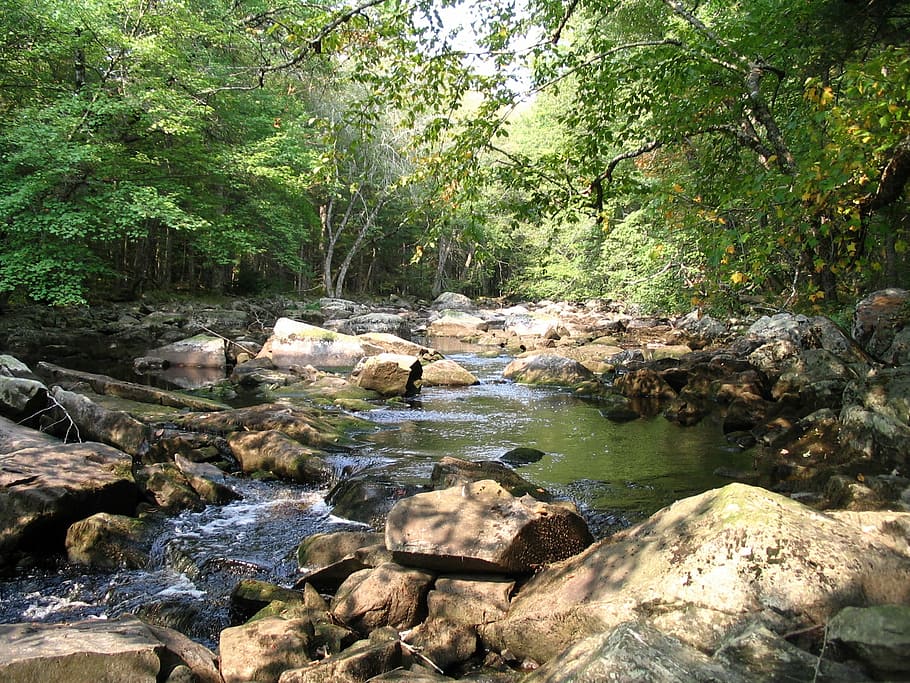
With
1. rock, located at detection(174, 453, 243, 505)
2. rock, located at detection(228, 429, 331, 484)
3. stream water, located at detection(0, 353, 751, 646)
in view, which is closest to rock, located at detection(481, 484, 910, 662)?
stream water, located at detection(0, 353, 751, 646)

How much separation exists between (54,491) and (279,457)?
260cm

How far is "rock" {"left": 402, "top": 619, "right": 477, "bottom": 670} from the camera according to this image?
11.9 feet

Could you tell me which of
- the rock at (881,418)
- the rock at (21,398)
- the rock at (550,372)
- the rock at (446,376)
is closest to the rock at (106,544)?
the rock at (21,398)

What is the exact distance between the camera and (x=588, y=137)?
7285 mm

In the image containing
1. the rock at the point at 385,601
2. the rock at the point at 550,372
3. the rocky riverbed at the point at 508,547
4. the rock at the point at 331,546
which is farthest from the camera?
the rock at the point at 550,372

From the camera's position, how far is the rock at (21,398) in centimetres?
725

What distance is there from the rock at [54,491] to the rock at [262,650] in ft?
8.18

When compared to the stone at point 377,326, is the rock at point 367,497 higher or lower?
lower

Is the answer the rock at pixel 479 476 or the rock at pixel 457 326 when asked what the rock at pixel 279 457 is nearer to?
the rock at pixel 479 476

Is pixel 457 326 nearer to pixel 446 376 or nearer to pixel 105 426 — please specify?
pixel 446 376

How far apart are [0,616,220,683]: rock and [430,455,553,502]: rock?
9.89ft

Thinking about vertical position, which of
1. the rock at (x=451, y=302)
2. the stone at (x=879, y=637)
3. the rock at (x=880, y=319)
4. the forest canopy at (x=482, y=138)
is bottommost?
the stone at (x=879, y=637)

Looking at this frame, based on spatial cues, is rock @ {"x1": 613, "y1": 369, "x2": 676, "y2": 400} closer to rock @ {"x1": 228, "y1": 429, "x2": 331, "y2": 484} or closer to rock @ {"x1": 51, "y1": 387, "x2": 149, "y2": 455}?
rock @ {"x1": 228, "y1": 429, "x2": 331, "y2": 484}

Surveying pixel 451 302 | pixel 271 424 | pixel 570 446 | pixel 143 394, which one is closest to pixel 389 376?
pixel 271 424
